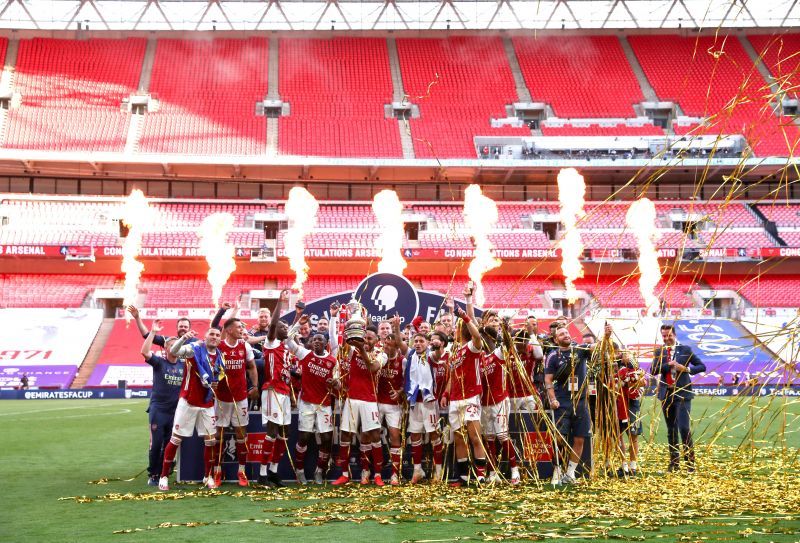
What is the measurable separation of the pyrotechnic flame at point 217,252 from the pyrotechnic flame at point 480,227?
12.5 m

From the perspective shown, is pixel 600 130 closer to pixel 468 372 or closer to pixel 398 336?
pixel 398 336

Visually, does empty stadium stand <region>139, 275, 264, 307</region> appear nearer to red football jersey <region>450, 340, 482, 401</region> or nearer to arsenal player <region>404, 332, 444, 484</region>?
arsenal player <region>404, 332, 444, 484</region>

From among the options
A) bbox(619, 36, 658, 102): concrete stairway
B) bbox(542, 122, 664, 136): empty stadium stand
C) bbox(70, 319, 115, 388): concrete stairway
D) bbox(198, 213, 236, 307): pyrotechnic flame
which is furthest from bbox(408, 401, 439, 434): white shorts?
bbox(619, 36, 658, 102): concrete stairway

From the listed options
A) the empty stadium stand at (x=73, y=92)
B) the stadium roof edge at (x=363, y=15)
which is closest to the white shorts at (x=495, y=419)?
the empty stadium stand at (x=73, y=92)

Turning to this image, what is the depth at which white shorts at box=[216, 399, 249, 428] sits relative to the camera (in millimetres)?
10477

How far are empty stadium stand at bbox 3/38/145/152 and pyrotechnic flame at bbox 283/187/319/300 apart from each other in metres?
9.61

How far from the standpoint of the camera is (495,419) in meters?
10.3

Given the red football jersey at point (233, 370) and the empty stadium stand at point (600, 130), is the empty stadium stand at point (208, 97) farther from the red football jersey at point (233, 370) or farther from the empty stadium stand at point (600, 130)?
the red football jersey at point (233, 370)

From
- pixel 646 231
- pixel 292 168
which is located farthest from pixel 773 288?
pixel 292 168

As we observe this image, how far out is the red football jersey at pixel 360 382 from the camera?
35.3ft

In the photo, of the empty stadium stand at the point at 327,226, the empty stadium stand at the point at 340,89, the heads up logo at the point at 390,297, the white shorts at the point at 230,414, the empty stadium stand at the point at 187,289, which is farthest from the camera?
the empty stadium stand at the point at 340,89

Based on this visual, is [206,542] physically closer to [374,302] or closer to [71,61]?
[374,302]

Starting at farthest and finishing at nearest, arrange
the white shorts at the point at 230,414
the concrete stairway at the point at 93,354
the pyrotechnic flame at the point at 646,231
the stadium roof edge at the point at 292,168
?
the stadium roof edge at the point at 292,168
the pyrotechnic flame at the point at 646,231
the concrete stairway at the point at 93,354
the white shorts at the point at 230,414

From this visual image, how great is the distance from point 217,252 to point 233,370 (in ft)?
106
